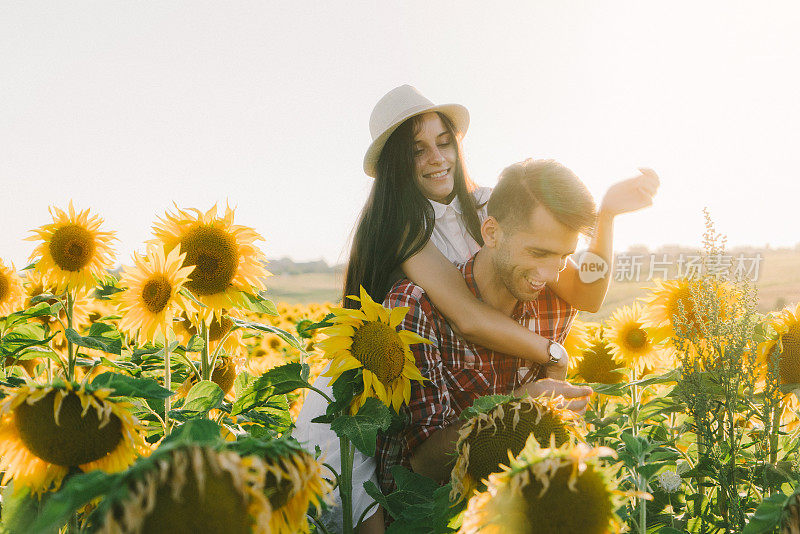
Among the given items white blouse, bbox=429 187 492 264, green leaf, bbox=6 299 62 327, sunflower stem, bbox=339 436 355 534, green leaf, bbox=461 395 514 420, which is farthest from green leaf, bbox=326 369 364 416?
green leaf, bbox=6 299 62 327

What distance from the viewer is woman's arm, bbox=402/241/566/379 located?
7.68 feet

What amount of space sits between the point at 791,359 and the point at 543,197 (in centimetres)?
101

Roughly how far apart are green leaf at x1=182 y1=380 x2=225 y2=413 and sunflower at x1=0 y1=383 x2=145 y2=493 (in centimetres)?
69

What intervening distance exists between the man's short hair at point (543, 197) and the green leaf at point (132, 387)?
4.94ft

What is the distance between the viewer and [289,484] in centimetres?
93

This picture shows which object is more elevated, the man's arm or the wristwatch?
the wristwatch

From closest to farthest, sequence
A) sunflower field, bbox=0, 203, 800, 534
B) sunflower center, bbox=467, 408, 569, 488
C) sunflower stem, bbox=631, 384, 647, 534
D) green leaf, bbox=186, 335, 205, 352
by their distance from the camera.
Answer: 1. sunflower field, bbox=0, 203, 800, 534
2. sunflower center, bbox=467, 408, 569, 488
3. sunflower stem, bbox=631, 384, 647, 534
4. green leaf, bbox=186, 335, 205, 352

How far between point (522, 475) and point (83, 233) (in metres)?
2.88

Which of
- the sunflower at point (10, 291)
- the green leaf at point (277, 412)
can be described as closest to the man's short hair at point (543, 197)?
the green leaf at point (277, 412)

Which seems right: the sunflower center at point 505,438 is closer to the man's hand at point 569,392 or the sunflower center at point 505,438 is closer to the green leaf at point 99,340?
the man's hand at point 569,392

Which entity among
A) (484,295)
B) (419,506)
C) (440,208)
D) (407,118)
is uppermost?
(407,118)

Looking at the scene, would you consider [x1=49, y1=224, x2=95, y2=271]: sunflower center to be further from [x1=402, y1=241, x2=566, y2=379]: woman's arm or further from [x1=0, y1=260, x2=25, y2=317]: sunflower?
[x1=402, y1=241, x2=566, y2=379]: woman's arm

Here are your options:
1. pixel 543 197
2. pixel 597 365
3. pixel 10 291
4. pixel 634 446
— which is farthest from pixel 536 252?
pixel 10 291

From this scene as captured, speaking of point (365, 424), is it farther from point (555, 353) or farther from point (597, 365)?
point (597, 365)
